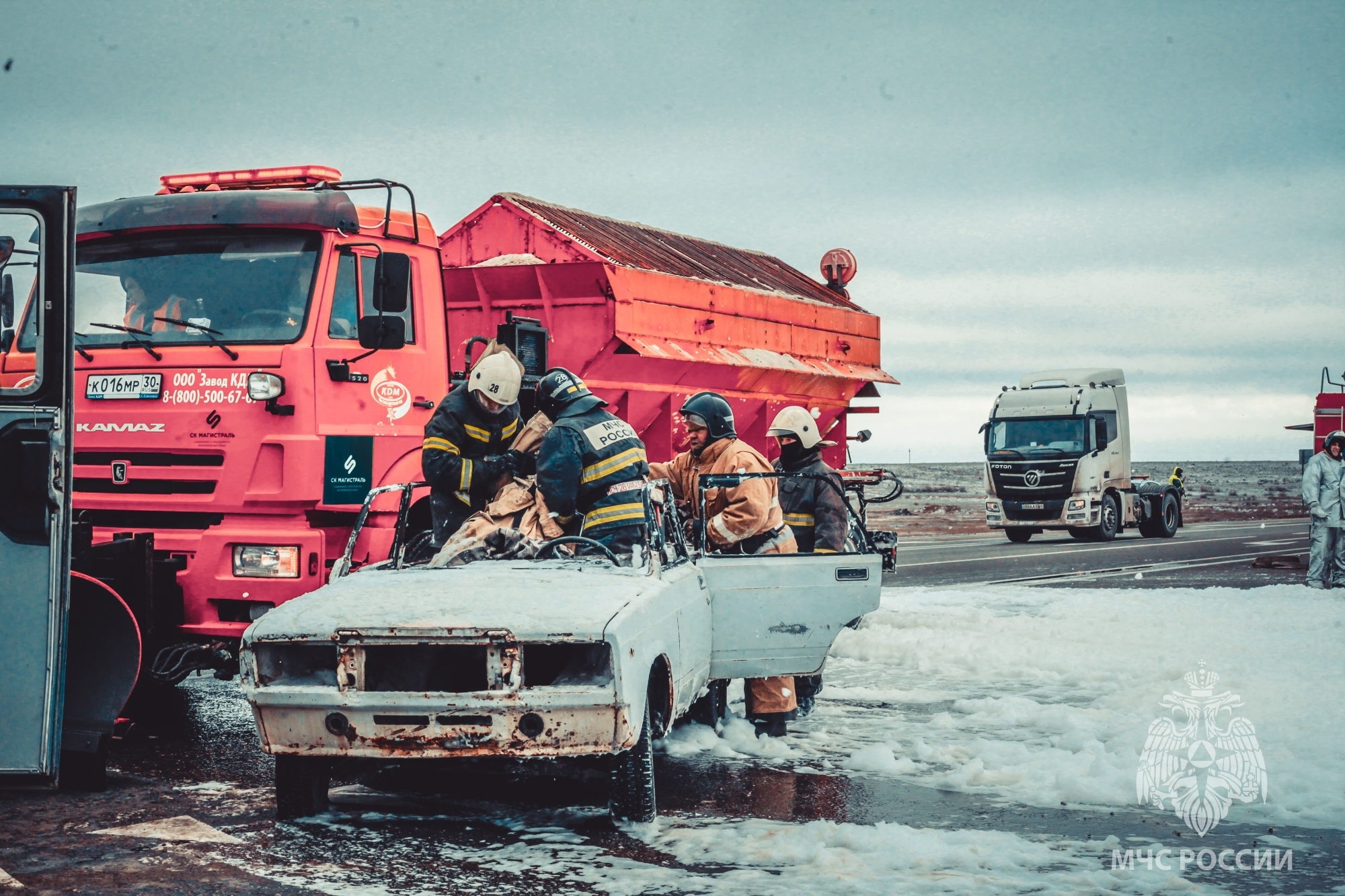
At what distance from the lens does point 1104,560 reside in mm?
22422

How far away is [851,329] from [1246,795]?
1006 cm

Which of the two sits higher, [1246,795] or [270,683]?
[270,683]

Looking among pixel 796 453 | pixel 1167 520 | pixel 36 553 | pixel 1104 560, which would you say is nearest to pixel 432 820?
pixel 36 553

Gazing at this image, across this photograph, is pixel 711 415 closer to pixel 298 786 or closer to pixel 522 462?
pixel 522 462

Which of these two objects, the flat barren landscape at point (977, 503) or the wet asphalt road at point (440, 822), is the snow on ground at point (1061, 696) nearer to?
the wet asphalt road at point (440, 822)

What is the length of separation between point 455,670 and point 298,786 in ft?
2.73

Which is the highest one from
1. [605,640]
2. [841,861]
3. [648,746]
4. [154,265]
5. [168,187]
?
[168,187]

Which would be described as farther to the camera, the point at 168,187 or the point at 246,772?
the point at 168,187

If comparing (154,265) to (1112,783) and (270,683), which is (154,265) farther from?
(1112,783)

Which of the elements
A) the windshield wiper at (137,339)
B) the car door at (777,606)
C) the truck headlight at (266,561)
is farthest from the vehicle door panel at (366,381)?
the car door at (777,606)

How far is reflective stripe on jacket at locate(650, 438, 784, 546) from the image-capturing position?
7.64m

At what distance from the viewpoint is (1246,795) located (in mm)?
6055

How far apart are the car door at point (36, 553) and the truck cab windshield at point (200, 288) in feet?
8.46

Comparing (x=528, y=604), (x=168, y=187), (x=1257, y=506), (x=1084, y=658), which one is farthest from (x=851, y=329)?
(x=1257, y=506)
